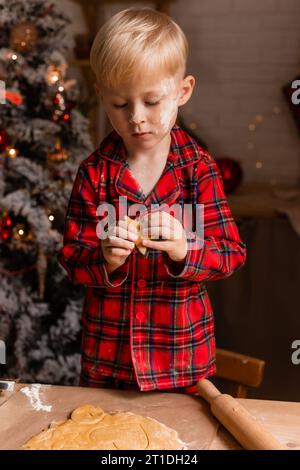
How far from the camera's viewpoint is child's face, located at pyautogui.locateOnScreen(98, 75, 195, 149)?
106 cm

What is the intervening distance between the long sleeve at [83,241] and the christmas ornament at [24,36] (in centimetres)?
103

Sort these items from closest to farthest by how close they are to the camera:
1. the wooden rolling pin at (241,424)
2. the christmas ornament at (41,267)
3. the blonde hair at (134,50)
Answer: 1. the wooden rolling pin at (241,424)
2. the blonde hair at (134,50)
3. the christmas ornament at (41,267)

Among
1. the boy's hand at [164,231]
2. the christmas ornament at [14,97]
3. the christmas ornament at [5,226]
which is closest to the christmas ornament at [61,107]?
the christmas ornament at [14,97]

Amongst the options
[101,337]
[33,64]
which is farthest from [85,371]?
[33,64]

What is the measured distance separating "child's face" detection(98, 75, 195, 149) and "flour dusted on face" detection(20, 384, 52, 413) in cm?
46

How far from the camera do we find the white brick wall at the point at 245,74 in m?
3.30

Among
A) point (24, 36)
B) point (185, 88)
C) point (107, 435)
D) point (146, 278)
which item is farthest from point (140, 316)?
point (24, 36)

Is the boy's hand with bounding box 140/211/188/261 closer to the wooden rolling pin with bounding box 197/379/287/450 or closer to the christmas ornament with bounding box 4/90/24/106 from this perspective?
the wooden rolling pin with bounding box 197/379/287/450

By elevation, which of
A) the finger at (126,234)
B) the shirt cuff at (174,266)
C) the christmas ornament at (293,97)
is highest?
the christmas ornament at (293,97)

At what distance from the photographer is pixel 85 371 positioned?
50.9 inches

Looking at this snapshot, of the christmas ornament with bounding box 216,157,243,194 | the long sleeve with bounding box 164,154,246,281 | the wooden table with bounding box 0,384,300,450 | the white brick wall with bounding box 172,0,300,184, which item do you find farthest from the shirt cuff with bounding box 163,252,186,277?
the white brick wall with bounding box 172,0,300,184

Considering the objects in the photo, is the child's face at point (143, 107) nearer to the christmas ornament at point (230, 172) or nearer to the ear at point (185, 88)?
the ear at point (185, 88)

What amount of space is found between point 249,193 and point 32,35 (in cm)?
149

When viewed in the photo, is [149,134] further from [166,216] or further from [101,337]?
[101,337]
